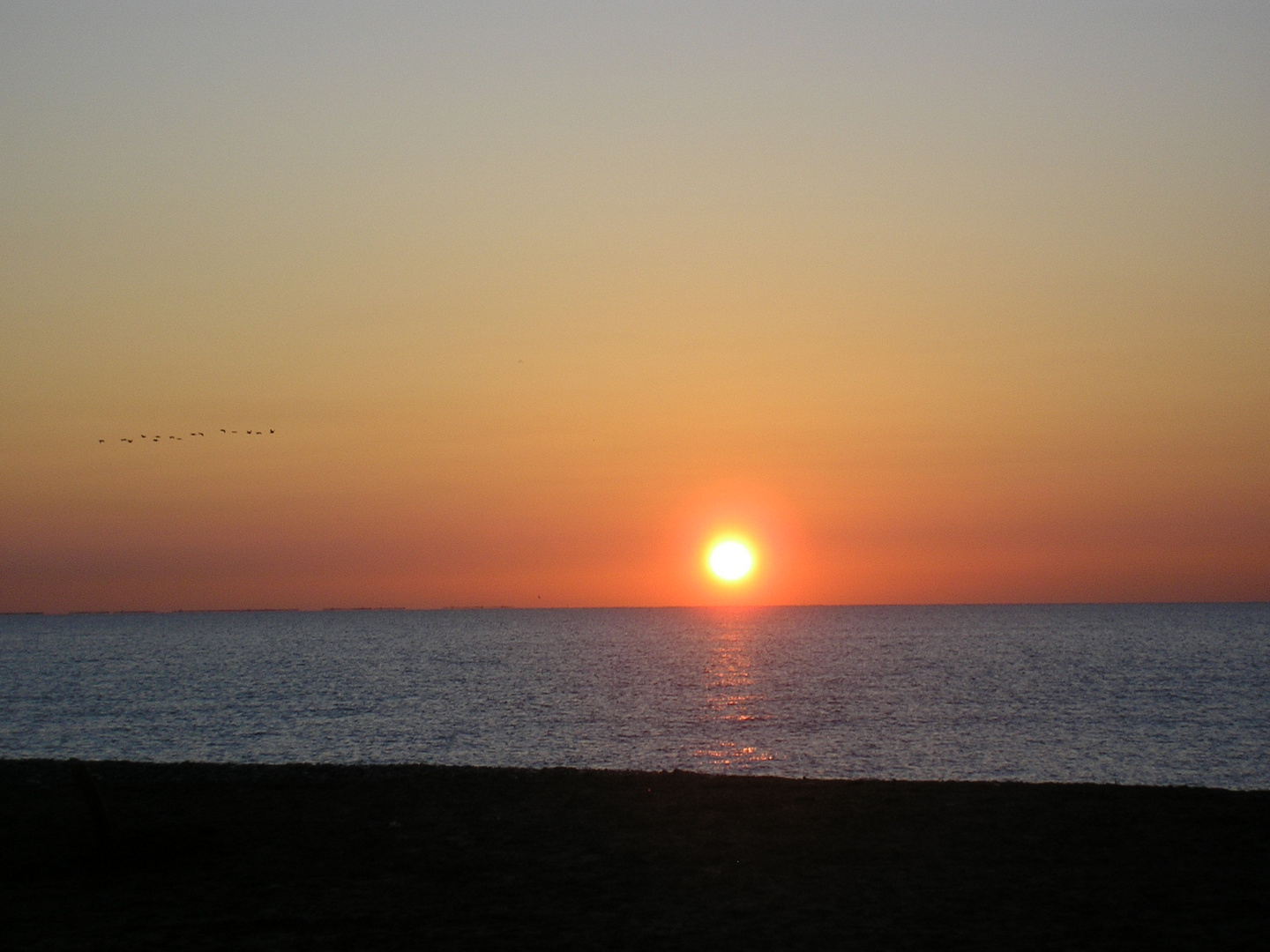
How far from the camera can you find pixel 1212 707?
65125 millimetres

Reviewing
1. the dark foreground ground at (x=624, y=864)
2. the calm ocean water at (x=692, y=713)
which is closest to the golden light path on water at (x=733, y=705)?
the calm ocean water at (x=692, y=713)

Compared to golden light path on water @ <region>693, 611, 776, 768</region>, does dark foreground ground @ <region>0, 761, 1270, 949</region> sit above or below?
above

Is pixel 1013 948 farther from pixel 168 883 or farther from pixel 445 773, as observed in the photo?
pixel 445 773

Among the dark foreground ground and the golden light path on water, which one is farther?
the golden light path on water

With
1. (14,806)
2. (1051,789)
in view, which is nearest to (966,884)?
(1051,789)

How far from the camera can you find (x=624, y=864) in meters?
13.6

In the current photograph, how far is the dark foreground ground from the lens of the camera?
11.2 m

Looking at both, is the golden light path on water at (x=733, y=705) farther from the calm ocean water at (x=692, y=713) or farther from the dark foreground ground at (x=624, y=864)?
the dark foreground ground at (x=624, y=864)

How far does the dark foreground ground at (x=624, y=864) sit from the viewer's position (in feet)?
36.8

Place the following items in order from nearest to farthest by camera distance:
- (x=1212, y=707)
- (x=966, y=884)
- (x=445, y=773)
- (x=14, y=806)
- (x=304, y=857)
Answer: (x=966, y=884) → (x=304, y=857) → (x=14, y=806) → (x=445, y=773) → (x=1212, y=707)

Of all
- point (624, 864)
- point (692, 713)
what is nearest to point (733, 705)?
point (692, 713)

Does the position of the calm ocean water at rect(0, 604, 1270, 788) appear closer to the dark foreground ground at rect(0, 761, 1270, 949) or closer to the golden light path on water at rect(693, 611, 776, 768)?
the golden light path on water at rect(693, 611, 776, 768)

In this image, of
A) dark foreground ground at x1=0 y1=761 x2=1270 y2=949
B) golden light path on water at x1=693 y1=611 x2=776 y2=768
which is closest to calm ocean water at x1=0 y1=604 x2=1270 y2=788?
golden light path on water at x1=693 y1=611 x2=776 y2=768

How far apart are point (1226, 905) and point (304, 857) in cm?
1041
